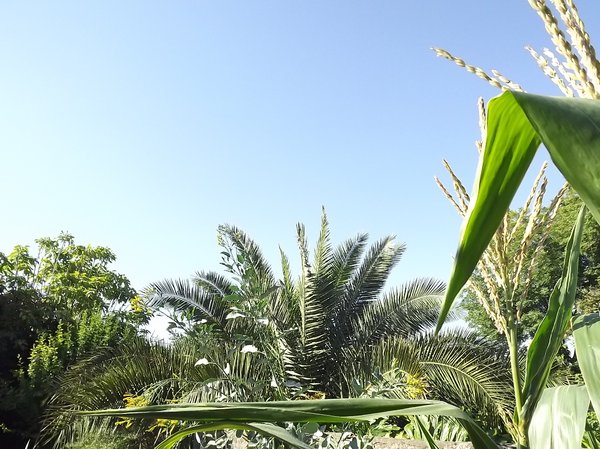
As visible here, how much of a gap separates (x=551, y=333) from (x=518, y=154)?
394 millimetres

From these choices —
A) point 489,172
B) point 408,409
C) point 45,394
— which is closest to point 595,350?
point 408,409

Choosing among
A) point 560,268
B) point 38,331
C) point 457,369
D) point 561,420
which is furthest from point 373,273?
point 560,268

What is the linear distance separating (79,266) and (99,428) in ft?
40.2

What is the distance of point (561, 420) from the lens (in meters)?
0.91

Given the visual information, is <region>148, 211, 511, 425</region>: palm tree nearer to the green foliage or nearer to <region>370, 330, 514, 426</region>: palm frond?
<region>370, 330, 514, 426</region>: palm frond

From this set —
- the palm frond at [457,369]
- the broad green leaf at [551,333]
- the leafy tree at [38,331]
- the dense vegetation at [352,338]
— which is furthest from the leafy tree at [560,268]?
the broad green leaf at [551,333]

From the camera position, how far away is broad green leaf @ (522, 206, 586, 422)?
0.84 meters

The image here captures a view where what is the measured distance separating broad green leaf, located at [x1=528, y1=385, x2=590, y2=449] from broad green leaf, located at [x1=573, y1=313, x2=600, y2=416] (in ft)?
0.45

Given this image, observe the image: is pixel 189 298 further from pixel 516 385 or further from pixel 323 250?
pixel 516 385

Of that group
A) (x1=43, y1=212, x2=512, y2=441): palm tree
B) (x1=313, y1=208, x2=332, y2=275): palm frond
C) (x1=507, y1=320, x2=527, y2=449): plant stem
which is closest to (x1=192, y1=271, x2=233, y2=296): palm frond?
(x1=43, y1=212, x2=512, y2=441): palm tree

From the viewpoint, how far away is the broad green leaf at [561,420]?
875 mm

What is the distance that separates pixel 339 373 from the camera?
845 centimetres

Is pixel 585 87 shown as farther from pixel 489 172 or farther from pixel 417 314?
pixel 417 314

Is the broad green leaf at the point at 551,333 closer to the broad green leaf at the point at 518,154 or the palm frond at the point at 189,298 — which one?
the broad green leaf at the point at 518,154
